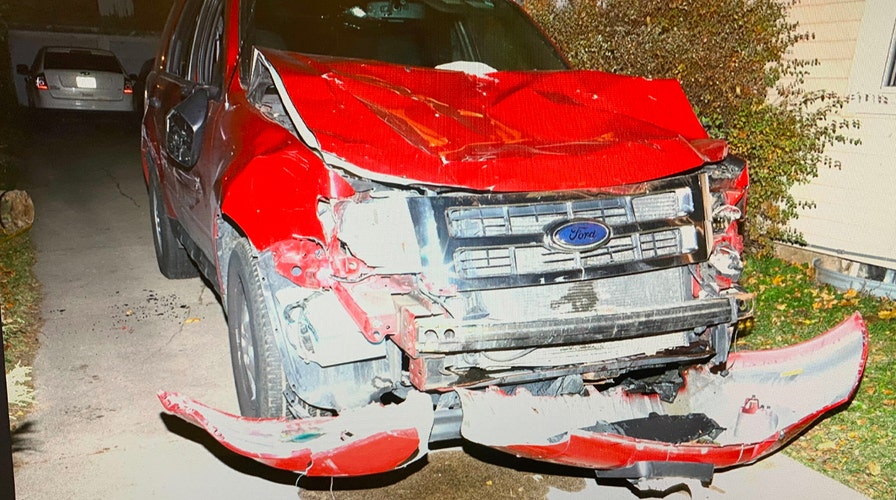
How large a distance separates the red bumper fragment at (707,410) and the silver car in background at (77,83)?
15.8 m

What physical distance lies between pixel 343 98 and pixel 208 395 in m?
2.00

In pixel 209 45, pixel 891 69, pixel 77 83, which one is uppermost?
pixel 209 45

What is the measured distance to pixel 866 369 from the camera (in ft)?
15.3

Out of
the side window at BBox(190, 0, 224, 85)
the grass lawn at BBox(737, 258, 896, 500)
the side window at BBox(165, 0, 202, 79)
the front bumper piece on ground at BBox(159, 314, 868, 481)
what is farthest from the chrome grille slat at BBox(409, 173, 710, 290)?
the side window at BBox(165, 0, 202, 79)

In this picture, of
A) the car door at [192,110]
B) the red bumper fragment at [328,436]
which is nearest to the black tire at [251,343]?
the red bumper fragment at [328,436]

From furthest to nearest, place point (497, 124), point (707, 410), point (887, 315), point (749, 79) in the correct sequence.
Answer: point (749, 79)
point (887, 315)
point (707, 410)
point (497, 124)

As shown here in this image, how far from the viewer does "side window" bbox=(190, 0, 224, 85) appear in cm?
426

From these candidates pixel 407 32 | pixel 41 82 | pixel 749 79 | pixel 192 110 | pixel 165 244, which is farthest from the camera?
pixel 41 82

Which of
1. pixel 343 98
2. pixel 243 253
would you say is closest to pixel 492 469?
pixel 243 253

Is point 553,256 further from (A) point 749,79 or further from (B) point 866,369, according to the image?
(A) point 749,79

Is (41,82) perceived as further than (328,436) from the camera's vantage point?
Yes

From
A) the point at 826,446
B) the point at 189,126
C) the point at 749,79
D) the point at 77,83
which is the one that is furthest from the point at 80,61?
the point at 826,446

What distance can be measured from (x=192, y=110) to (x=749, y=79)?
4.40 meters

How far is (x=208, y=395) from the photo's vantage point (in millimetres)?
4223
